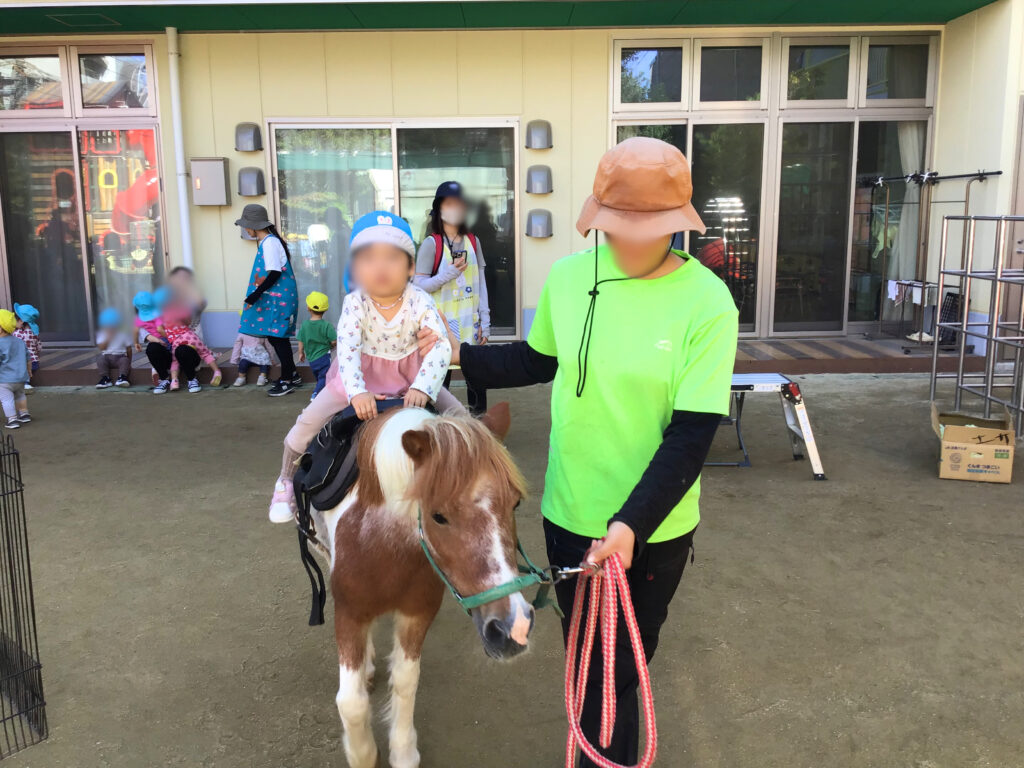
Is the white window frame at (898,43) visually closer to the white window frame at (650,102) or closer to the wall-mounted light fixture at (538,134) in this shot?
the white window frame at (650,102)

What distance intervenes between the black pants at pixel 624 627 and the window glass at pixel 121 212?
8.66m

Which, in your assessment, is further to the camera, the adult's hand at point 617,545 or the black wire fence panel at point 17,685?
the black wire fence panel at point 17,685

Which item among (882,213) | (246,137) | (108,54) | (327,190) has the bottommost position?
(882,213)

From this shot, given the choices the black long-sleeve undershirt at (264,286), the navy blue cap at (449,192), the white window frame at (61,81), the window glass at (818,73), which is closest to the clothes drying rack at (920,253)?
the window glass at (818,73)

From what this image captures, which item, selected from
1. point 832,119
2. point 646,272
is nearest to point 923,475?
point 646,272

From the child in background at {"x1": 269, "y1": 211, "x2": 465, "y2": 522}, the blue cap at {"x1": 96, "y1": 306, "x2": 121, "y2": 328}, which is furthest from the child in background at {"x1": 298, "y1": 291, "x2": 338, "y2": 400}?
the child in background at {"x1": 269, "y1": 211, "x2": 465, "y2": 522}

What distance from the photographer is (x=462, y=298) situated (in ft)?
19.8

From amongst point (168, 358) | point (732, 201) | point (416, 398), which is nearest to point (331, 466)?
point (416, 398)

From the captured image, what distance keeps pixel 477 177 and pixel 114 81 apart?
4.39 m

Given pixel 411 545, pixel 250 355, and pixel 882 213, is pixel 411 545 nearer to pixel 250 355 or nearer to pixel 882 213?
pixel 250 355

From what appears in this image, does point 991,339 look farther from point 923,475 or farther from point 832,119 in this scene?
point 832,119

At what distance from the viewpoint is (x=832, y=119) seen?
943 cm

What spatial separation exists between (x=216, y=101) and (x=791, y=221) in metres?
7.04

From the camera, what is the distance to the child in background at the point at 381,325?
2914 millimetres
